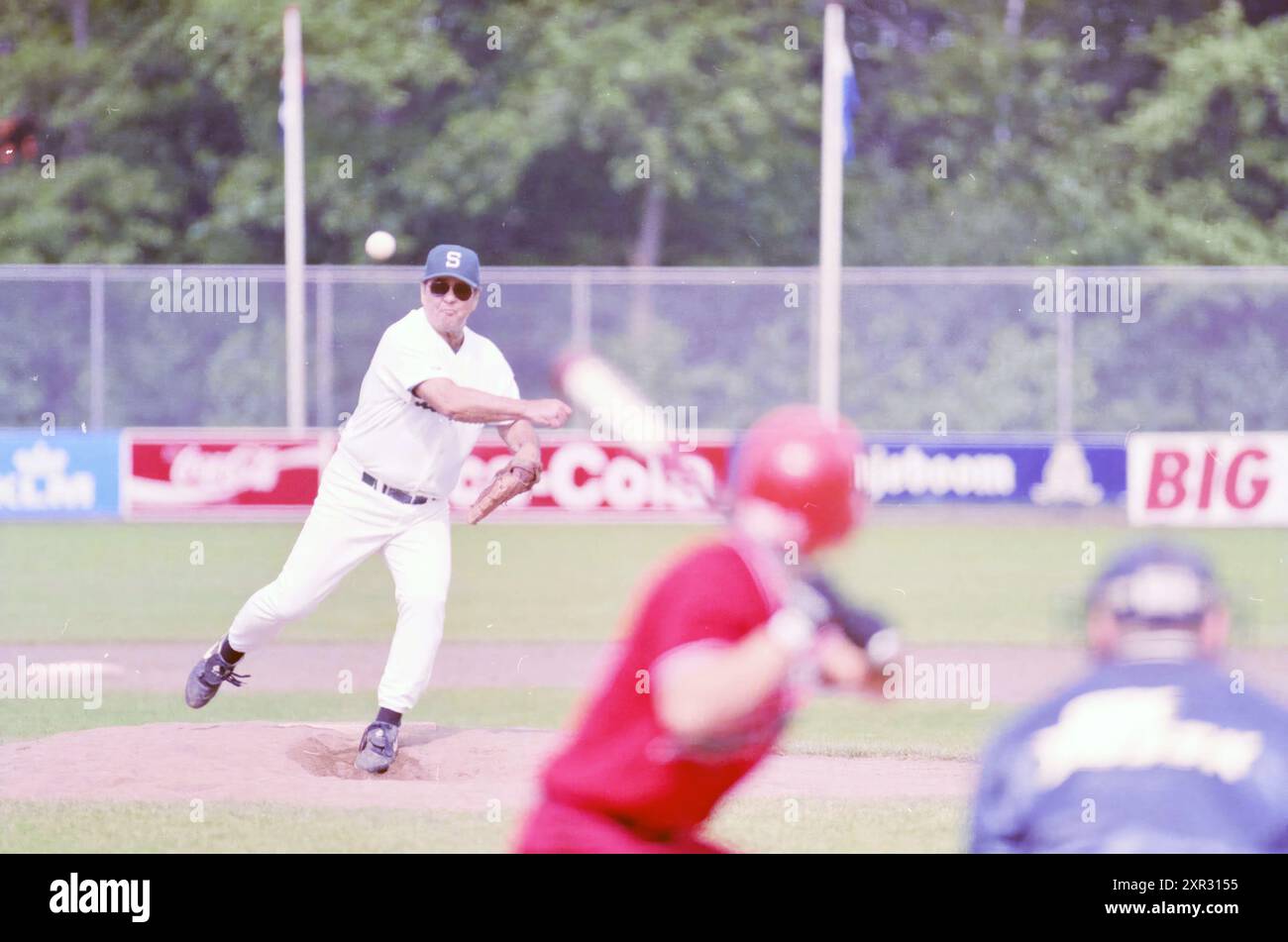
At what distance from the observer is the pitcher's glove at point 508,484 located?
7656 mm

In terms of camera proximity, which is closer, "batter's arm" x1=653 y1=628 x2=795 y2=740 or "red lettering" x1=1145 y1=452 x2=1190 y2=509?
"batter's arm" x1=653 y1=628 x2=795 y2=740

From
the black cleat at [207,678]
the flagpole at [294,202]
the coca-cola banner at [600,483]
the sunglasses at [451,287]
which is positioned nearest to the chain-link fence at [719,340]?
the flagpole at [294,202]

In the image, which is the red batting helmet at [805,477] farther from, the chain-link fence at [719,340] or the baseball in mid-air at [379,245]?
the chain-link fence at [719,340]

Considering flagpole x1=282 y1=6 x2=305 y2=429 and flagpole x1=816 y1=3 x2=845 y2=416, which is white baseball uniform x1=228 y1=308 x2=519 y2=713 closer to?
flagpole x1=816 y1=3 x2=845 y2=416

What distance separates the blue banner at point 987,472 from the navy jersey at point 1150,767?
56.1 ft

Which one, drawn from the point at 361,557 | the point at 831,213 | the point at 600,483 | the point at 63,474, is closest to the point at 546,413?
the point at 361,557

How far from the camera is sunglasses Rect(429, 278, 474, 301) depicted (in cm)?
777

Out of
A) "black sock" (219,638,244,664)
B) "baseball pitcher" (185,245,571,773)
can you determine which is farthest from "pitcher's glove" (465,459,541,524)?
"black sock" (219,638,244,664)

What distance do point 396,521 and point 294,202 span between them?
43.3 feet

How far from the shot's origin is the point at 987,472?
20.5 m

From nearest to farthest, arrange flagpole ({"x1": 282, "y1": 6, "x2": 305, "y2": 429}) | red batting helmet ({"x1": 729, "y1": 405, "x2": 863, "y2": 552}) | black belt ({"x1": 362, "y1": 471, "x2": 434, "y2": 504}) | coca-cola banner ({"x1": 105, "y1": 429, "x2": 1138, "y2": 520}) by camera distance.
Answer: red batting helmet ({"x1": 729, "y1": 405, "x2": 863, "y2": 552}) < black belt ({"x1": 362, "y1": 471, "x2": 434, "y2": 504}) < coca-cola banner ({"x1": 105, "y1": 429, "x2": 1138, "y2": 520}) < flagpole ({"x1": 282, "y1": 6, "x2": 305, "y2": 429})

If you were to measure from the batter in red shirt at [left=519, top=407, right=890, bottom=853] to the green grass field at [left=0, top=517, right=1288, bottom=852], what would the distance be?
547mm
